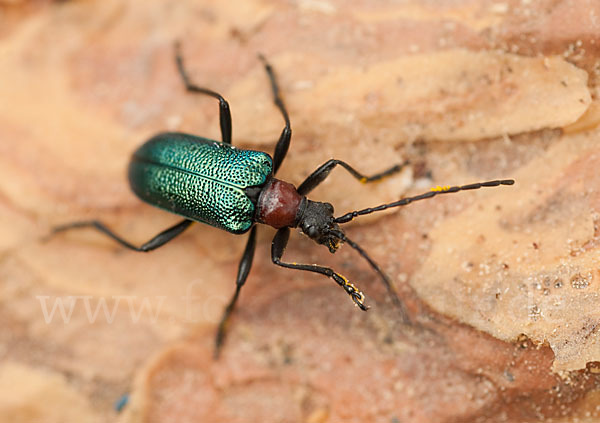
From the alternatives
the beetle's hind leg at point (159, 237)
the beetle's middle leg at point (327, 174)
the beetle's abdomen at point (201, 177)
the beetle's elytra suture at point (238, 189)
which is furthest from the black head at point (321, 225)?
the beetle's hind leg at point (159, 237)

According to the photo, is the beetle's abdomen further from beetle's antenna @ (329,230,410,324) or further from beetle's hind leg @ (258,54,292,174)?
beetle's antenna @ (329,230,410,324)

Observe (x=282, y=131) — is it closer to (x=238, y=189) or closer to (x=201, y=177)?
(x=238, y=189)

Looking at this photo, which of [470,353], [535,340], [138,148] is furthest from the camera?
[138,148]

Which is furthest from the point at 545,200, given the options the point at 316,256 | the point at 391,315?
the point at 316,256

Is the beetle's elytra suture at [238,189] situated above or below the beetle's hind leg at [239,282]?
above

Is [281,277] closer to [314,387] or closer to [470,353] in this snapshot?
[314,387]

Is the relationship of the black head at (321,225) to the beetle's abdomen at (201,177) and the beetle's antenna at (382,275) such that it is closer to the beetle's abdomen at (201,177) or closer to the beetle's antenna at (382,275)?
the beetle's antenna at (382,275)
